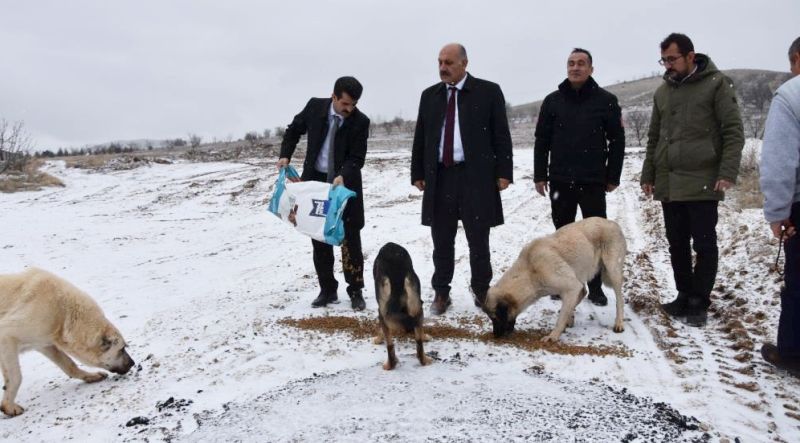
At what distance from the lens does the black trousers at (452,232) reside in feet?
18.6

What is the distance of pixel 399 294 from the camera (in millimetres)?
4293

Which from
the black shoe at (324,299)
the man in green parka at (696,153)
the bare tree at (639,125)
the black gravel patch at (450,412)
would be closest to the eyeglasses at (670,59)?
the man in green parka at (696,153)

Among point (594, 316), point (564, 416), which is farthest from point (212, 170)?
point (564, 416)

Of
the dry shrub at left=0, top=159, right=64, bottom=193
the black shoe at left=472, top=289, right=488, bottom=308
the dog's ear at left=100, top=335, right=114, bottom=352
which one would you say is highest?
the dry shrub at left=0, top=159, right=64, bottom=193

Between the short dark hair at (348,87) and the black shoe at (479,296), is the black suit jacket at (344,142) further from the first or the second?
the black shoe at (479,296)

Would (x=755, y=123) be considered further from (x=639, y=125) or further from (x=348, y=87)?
(x=348, y=87)

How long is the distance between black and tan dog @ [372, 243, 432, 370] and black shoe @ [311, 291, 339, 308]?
1.89 meters

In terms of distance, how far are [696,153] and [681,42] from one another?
1083 millimetres

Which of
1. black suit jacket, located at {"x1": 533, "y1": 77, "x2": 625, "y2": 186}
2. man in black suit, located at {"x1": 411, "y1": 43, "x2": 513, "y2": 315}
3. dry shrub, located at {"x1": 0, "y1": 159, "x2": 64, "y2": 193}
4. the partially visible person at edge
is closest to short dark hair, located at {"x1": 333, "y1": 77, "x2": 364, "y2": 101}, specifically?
man in black suit, located at {"x1": 411, "y1": 43, "x2": 513, "y2": 315}

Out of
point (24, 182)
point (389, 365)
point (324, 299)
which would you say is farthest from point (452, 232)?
point (24, 182)

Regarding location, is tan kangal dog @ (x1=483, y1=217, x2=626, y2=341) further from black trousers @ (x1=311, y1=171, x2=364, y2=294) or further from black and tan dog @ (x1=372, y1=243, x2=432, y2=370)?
black trousers @ (x1=311, y1=171, x2=364, y2=294)

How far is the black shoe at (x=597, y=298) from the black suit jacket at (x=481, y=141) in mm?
1517

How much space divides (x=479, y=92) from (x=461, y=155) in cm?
70

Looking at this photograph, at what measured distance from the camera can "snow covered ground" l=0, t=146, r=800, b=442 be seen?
330 centimetres
